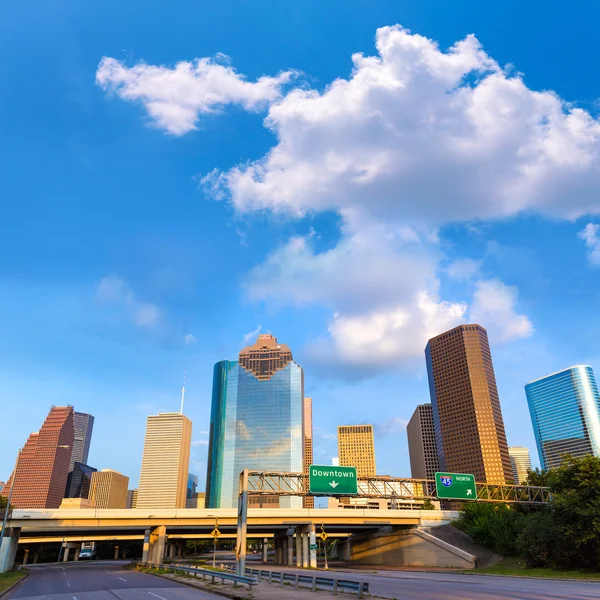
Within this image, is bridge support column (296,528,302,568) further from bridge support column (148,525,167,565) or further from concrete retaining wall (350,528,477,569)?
bridge support column (148,525,167,565)

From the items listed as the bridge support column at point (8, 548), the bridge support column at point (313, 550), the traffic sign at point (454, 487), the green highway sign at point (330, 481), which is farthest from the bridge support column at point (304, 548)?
the bridge support column at point (8, 548)

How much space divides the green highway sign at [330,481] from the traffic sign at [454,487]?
10625 mm

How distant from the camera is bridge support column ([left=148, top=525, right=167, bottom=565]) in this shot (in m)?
67.4

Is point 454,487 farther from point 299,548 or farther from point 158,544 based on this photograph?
point 158,544

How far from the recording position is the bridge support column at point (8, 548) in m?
55.9

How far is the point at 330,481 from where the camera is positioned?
175 feet

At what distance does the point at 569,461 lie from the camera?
47.2 metres

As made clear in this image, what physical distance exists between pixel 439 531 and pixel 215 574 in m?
44.0

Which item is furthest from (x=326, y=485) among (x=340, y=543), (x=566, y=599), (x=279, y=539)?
(x=340, y=543)

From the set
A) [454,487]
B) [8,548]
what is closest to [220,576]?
[454,487]

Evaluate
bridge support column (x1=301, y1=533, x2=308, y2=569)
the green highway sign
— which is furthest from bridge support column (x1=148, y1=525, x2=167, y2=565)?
the green highway sign

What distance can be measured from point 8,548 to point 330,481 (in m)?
41.9

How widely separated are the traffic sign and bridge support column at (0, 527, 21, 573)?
52.7 m

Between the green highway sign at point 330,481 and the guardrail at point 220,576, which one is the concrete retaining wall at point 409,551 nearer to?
the green highway sign at point 330,481
